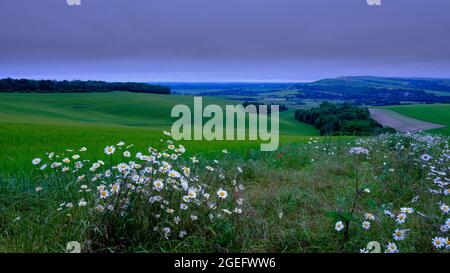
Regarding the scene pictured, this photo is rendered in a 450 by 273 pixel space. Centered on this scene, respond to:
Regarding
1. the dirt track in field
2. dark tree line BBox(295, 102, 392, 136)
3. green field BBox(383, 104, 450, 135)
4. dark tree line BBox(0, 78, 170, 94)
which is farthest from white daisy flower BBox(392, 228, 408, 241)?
dark tree line BBox(0, 78, 170, 94)

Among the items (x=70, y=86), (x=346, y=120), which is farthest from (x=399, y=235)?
(x=70, y=86)

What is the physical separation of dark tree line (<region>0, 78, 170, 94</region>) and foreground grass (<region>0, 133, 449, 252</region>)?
66.1 m

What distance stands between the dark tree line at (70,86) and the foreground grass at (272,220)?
6607 centimetres

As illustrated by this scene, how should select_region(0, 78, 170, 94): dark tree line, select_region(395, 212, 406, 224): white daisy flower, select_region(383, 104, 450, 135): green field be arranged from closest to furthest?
select_region(395, 212, 406, 224): white daisy flower < select_region(383, 104, 450, 135): green field < select_region(0, 78, 170, 94): dark tree line

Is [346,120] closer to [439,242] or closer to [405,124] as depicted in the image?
[405,124]

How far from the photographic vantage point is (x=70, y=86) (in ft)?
220

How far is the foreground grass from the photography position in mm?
2920

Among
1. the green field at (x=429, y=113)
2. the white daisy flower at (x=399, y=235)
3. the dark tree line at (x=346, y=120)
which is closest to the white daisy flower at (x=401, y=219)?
the white daisy flower at (x=399, y=235)

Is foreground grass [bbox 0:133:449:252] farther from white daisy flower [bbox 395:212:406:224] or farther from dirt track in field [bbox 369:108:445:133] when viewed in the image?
dirt track in field [bbox 369:108:445:133]

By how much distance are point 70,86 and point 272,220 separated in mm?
72612

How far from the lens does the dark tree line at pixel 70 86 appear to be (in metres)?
59.6

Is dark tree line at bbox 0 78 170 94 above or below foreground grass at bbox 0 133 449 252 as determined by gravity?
above
